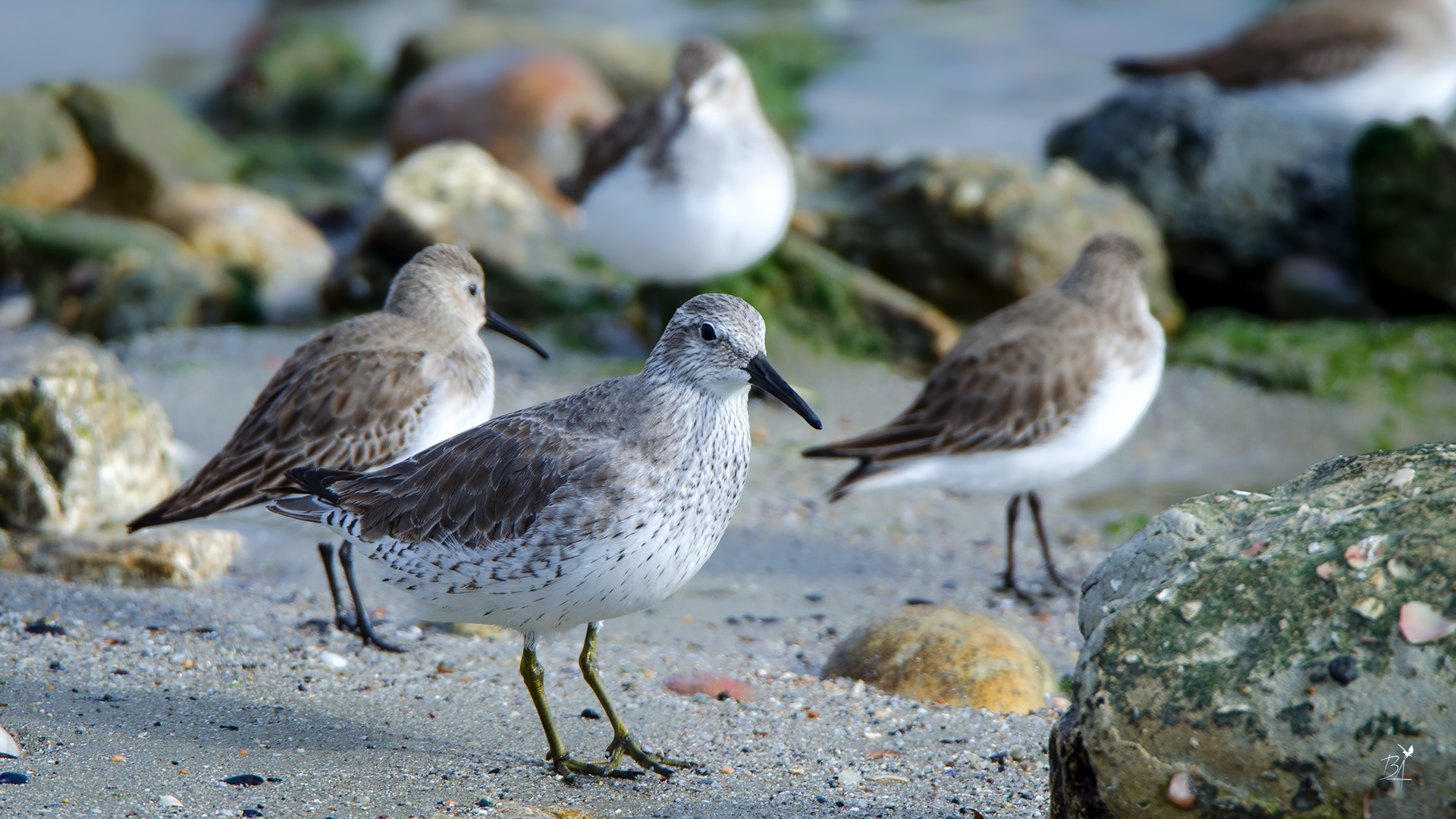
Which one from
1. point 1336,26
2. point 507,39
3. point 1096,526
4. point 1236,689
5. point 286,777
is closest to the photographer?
point 1236,689

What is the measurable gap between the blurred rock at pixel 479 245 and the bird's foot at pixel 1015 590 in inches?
189

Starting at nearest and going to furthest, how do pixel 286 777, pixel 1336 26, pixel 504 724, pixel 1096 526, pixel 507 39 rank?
pixel 286 777, pixel 504 724, pixel 1096 526, pixel 1336 26, pixel 507 39

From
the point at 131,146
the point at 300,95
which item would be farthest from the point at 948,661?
the point at 300,95

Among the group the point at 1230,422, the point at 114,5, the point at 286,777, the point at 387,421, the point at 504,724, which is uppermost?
the point at 114,5

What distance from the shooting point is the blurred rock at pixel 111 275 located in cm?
1025

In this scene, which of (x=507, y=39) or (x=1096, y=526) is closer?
(x=1096, y=526)

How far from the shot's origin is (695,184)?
8914 mm

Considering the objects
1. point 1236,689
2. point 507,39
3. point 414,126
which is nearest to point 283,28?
point 507,39

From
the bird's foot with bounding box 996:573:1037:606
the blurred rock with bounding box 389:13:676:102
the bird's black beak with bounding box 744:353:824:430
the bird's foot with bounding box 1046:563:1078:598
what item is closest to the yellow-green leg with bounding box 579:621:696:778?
the bird's black beak with bounding box 744:353:824:430

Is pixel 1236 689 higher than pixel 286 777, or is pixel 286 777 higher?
pixel 1236 689

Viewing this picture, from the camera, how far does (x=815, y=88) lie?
1959 centimetres

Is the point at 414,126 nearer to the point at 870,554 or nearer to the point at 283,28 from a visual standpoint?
the point at 283,28

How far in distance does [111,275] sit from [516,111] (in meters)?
A: 5.14

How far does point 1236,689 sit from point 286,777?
104 inches
